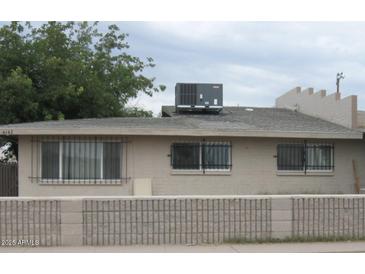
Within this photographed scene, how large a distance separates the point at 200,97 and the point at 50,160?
6.95m

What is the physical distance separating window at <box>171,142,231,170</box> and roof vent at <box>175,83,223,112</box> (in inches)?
169

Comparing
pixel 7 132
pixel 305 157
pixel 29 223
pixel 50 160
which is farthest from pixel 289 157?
pixel 29 223

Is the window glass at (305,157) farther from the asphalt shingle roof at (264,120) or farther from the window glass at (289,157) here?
the asphalt shingle roof at (264,120)

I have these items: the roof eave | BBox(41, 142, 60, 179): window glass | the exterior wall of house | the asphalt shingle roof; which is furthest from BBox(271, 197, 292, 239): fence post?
BBox(41, 142, 60, 179): window glass

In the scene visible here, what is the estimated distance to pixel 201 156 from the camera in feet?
54.3

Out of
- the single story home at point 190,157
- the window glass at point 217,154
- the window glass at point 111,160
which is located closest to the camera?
the single story home at point 190,157

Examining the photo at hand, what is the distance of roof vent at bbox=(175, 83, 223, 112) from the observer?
20656 millimetres

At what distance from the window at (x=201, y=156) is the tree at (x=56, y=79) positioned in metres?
6.05

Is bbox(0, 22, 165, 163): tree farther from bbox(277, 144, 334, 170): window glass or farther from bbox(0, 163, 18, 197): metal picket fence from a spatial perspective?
bbox(277, 144, 334, 170): window glass

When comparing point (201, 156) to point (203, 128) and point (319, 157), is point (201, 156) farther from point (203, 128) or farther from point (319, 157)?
point (319, 157)

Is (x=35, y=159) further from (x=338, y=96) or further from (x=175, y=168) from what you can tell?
(x=338, y=96)

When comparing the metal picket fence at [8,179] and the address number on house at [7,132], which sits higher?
the address number on house at [7,132]

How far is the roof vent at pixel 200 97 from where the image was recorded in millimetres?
20656

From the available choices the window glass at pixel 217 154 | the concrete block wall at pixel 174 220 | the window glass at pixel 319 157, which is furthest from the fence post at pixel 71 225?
the window glass at pixel 319 157
